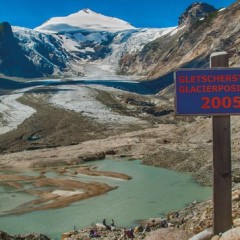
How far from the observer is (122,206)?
140ft

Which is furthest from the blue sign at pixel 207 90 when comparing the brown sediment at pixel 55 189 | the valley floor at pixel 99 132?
the valley floor at pixel 99 132

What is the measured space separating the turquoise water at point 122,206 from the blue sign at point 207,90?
2416 cm

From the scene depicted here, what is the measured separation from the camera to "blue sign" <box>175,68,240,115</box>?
1072 centimetres

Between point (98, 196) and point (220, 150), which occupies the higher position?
point (220, 150)

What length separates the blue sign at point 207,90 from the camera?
35.2 ft

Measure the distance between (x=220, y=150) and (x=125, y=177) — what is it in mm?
50270

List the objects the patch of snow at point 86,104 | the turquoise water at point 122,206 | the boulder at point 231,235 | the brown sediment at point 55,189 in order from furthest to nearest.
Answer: the patch of snow at point 86,104
the brown sediment at point 55,189
the turquoise water at point 122,206
the boulder at point 231,235

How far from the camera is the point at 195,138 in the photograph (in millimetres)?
87438

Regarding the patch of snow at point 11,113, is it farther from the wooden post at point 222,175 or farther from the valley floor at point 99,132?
the wooden post at point 222,175

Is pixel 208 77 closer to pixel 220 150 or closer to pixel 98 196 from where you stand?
pixel 220 150

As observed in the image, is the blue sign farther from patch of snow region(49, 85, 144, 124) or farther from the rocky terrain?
patch of snow region(49, 85, 144, 124)

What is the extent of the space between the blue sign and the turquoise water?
79.3ft

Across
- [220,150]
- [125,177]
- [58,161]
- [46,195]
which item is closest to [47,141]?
[58,161]

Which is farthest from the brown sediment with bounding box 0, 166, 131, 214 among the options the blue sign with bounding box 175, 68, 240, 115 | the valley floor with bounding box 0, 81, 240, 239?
the blue sign with bounding box 175, 68, 240, 115
